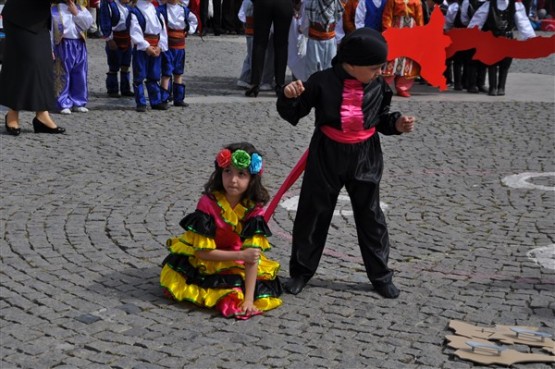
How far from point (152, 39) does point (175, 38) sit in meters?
0.46

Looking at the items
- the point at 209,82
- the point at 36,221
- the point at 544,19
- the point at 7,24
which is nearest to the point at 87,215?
the point at 36,221

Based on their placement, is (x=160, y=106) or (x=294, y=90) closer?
(x=294, y=90)

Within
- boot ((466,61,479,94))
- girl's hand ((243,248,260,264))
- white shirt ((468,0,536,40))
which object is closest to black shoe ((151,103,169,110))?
white shirt ((468,0,536,40))

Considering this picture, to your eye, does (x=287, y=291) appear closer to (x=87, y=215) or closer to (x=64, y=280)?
(x=64, y=280)

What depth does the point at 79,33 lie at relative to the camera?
38.3ft

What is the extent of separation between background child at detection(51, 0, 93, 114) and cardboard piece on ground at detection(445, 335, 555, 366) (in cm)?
739

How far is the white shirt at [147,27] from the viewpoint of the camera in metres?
11.5

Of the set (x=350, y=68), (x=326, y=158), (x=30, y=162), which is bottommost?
(x=30, y=162)

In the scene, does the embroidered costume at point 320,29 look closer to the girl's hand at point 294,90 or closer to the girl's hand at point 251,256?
the girl's hand at point 294,90

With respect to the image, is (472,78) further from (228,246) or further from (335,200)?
(228,246)

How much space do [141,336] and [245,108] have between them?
7.56 m

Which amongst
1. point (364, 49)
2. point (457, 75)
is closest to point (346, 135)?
point (364, 49)

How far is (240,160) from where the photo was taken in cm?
566

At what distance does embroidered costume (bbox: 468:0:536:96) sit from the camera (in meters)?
14.1
